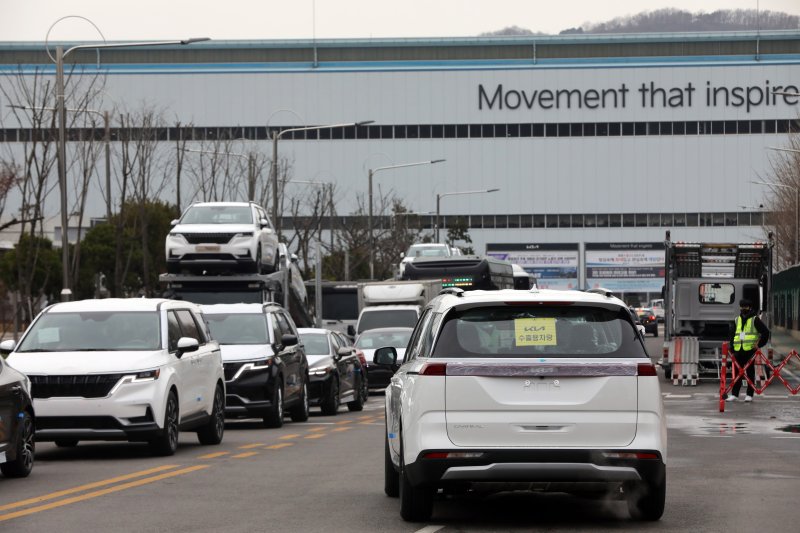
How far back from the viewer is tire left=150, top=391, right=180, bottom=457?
54.1ft

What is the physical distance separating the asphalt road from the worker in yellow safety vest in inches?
338

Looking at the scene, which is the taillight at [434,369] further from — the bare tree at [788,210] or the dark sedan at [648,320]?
the dark sedan at [648,320]

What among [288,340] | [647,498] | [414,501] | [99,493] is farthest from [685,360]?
[414,501]

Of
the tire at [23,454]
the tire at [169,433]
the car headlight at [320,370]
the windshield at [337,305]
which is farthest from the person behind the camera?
the windshield at [337,305]

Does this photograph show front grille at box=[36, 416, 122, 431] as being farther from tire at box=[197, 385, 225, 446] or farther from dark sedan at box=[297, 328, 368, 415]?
dark sedan at box=[297, 328, 368, 415]

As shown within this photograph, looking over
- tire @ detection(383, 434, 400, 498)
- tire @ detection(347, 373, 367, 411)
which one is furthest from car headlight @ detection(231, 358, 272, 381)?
tire @ detection(383, 434, 400, 498)

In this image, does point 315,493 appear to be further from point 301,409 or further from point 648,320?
point 648,320

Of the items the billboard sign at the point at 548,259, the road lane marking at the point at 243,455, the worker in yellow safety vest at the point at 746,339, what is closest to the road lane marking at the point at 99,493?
the road lane marking at the point at 243,455

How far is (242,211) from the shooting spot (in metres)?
33.3

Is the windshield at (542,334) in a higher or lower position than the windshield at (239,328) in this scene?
higher

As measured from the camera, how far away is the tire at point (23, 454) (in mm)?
14062

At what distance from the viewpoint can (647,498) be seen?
10.5m

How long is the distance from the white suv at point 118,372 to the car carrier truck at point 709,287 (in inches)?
832

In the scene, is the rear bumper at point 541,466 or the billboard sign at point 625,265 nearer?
the rear bumper at point 541,466
